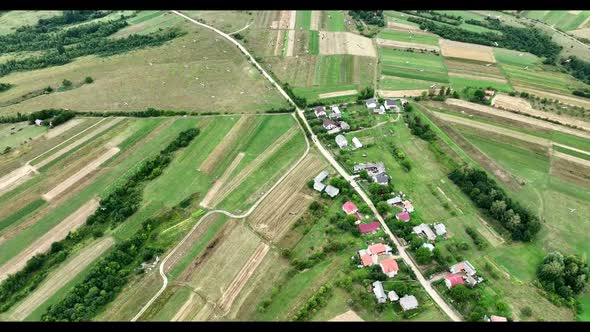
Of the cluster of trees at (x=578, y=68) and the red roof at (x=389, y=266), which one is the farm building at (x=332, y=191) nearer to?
the red roof at (x=389, y=266)

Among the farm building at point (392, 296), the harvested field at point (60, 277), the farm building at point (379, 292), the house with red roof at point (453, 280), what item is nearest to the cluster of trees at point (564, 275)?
the house with red roof at point (453, 280)

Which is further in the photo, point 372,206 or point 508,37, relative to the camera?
point 508,37

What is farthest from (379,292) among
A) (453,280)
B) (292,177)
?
(292,177)

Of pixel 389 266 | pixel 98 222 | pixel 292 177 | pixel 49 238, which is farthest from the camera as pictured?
pixel 292 177

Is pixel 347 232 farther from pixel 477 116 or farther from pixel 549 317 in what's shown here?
pixel 477 116

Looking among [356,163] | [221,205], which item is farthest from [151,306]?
[356,163]

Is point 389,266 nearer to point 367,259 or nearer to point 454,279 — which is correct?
point 367,259
